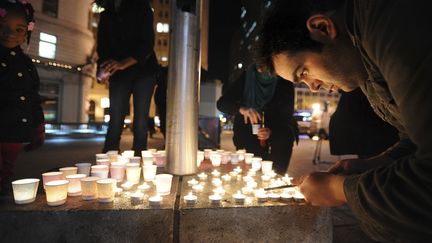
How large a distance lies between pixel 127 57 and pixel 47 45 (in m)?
22.3

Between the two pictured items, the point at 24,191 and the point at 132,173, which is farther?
the point at 132,173

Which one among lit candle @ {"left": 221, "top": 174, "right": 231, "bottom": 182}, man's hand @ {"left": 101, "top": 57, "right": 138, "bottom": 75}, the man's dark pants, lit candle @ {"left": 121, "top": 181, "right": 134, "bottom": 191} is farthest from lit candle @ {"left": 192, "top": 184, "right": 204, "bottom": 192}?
man's hand @ {"left": 101, "top": 57, "right": 138, "bottom": 75}

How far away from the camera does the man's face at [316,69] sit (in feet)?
4.01

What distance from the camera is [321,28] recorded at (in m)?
1.14

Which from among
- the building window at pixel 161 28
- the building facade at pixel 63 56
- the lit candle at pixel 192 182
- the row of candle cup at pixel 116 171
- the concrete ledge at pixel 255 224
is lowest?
the concrete ledge at pixel 255 224

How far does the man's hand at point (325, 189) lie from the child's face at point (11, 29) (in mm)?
2976

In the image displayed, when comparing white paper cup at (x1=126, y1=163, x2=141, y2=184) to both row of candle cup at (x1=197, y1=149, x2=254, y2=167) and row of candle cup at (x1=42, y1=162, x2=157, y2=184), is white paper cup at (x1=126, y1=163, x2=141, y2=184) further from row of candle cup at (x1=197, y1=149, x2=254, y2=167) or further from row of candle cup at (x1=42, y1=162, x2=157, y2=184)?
row of candle cup at (x1=197, y1=149, x2=254, y2=167)

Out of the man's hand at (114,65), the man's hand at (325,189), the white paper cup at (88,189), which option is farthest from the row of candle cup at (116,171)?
the man's hand at (114,65)

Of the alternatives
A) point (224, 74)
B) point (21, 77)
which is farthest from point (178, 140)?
point (224, 74)

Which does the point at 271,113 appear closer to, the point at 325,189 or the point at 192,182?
the point at 192,182

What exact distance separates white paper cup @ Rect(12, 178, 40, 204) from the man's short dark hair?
4.35 feet

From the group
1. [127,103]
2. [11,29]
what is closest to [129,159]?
[127,103]

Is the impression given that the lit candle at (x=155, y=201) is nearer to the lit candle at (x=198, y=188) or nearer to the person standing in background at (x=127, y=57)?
the lit candle at (x=198, y=188)

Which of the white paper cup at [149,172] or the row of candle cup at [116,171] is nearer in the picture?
the row of candle cup at [116,171]
